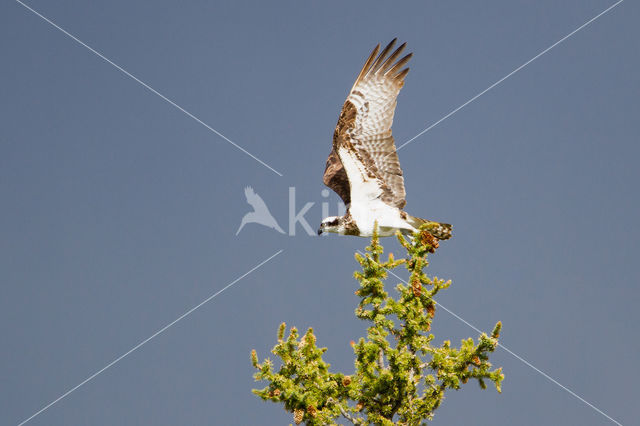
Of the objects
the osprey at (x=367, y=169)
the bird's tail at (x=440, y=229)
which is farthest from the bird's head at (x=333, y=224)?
the bird's tail at (x=440, y=229)

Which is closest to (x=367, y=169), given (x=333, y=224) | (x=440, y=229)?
(x=333, y=224)

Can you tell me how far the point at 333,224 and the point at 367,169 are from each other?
118 centimetres

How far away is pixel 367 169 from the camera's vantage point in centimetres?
1162

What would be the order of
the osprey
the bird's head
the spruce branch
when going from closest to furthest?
the spruce branch, the osprey, the bird's head

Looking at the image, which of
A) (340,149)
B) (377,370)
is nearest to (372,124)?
(340,149)

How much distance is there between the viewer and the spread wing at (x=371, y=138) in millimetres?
11656

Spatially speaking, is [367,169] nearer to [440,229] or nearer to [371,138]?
[371,138]

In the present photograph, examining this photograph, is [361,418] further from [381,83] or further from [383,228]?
[381,83]

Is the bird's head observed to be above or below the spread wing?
below

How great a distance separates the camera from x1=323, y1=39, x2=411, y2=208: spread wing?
11656 mm

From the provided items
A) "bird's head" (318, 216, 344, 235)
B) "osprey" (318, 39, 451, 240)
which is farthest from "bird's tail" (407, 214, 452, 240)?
"bird's head" (318, 216, 344, 235)

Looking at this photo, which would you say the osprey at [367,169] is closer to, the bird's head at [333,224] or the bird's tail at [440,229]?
the bird's head at [333,224]

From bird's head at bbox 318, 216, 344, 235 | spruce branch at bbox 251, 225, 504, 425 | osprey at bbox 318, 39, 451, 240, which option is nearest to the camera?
spruce branch at bbox 251, 225, 504, 425

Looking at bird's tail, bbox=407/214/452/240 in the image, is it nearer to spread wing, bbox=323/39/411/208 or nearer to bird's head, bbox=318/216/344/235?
spread wing, bbox=323/39/411/208
